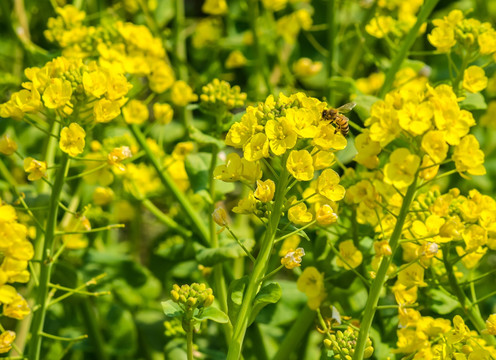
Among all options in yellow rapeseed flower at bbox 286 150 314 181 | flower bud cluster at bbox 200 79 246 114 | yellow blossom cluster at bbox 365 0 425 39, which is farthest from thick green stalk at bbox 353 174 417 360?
yellow blossom cluster at bbox 365 0 425 39

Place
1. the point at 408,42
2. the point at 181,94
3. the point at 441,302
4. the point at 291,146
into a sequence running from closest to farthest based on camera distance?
the point at 291,146 → the point at 441,302 → the point at 408,42 → the point at 181,94

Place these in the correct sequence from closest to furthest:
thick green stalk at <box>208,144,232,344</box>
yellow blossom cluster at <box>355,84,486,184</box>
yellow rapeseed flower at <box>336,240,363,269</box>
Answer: yellow blossom cluster at <box>355,84,486,184</box> < yellow rapeseed flower at <box>336,240,363,269</box> < thick green stalk at <box>208,144,232,344</box>

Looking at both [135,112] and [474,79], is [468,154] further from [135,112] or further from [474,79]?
[135,112]

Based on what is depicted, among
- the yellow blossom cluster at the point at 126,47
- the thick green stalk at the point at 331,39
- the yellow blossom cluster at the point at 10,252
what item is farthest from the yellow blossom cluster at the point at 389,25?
the yellow blossom cluster at the point at 10,252

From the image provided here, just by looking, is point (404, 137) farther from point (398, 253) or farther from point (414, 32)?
point (414, 32)

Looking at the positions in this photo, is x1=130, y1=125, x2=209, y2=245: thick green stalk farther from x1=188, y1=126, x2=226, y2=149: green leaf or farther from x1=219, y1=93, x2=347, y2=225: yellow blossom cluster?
x1=219, y1=93, x2=347, y2=225: yellow blossom cluster

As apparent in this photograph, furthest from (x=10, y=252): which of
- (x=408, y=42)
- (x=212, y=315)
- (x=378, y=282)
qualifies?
(x=408, y=42)

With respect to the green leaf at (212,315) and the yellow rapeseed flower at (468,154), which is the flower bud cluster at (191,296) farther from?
the yellow rapeseed flower at (468,154)
